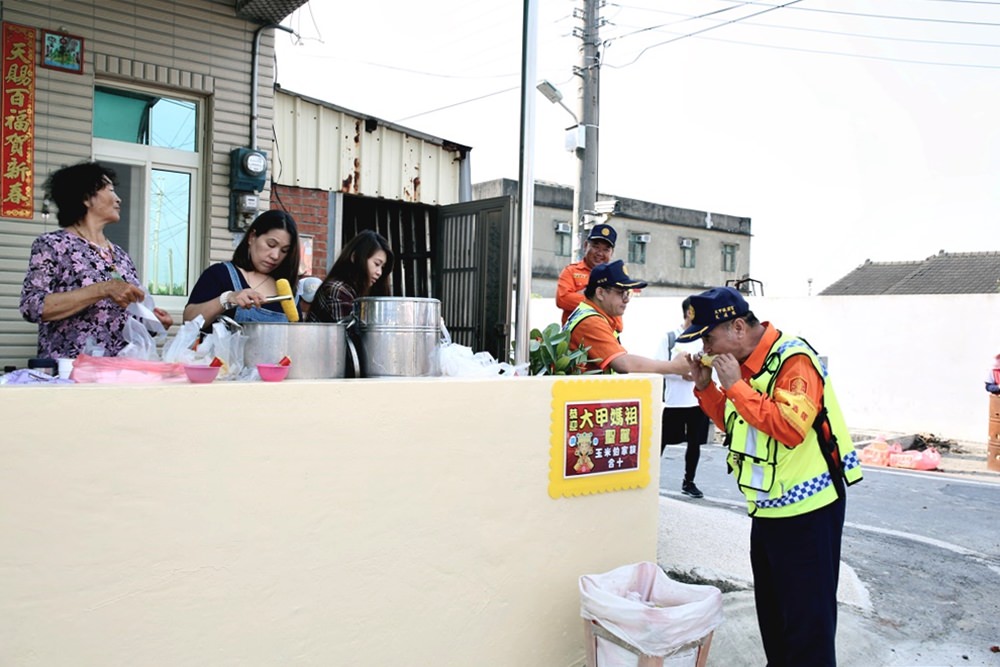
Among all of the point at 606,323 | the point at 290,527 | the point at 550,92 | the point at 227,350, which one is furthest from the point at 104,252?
the point at 550,92

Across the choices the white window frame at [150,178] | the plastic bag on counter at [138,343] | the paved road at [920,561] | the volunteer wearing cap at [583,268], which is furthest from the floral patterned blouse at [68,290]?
the paved road at [920,561]

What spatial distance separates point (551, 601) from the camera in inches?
129

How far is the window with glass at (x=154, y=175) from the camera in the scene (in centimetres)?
545

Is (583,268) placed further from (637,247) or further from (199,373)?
(637,247)

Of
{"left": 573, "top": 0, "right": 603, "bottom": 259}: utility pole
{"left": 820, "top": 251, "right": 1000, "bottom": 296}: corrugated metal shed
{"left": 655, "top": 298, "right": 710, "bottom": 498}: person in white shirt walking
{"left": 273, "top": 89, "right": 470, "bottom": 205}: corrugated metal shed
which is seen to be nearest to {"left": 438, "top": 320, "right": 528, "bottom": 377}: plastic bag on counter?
{"left": 655, "top": 298, "right": 710, "bottom": 498}: person in white shirt walking

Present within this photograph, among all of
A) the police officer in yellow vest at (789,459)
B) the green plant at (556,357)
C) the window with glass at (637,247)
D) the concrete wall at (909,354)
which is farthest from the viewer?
the window with glass at (637,247)

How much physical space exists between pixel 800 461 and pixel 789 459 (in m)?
0.04

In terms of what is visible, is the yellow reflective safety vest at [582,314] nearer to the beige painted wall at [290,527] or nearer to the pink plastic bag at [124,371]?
the beige painted wall at [290,527]

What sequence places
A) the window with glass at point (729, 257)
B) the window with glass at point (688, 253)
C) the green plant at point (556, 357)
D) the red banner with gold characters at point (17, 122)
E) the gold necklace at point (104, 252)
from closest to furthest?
1. the gold necklace at point (104, 252)
2. the green plant at point (556, 357)
3. the red banner with gold characters at point (17, 122)
4. the window with glass at point (688, 253)
5. the window with glass at point (729, 257)

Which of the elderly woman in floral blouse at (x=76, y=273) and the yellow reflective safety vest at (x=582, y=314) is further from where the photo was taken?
the yellow reflective safety vest at (x=582, y=314)

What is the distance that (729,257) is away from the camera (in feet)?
120

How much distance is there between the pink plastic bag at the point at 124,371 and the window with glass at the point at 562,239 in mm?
27896

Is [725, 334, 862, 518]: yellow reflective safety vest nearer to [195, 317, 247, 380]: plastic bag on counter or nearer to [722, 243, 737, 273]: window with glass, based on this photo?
[195, 317, 247, 380]: plastic bag on counter

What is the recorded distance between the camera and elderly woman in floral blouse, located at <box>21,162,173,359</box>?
9.43 ft
